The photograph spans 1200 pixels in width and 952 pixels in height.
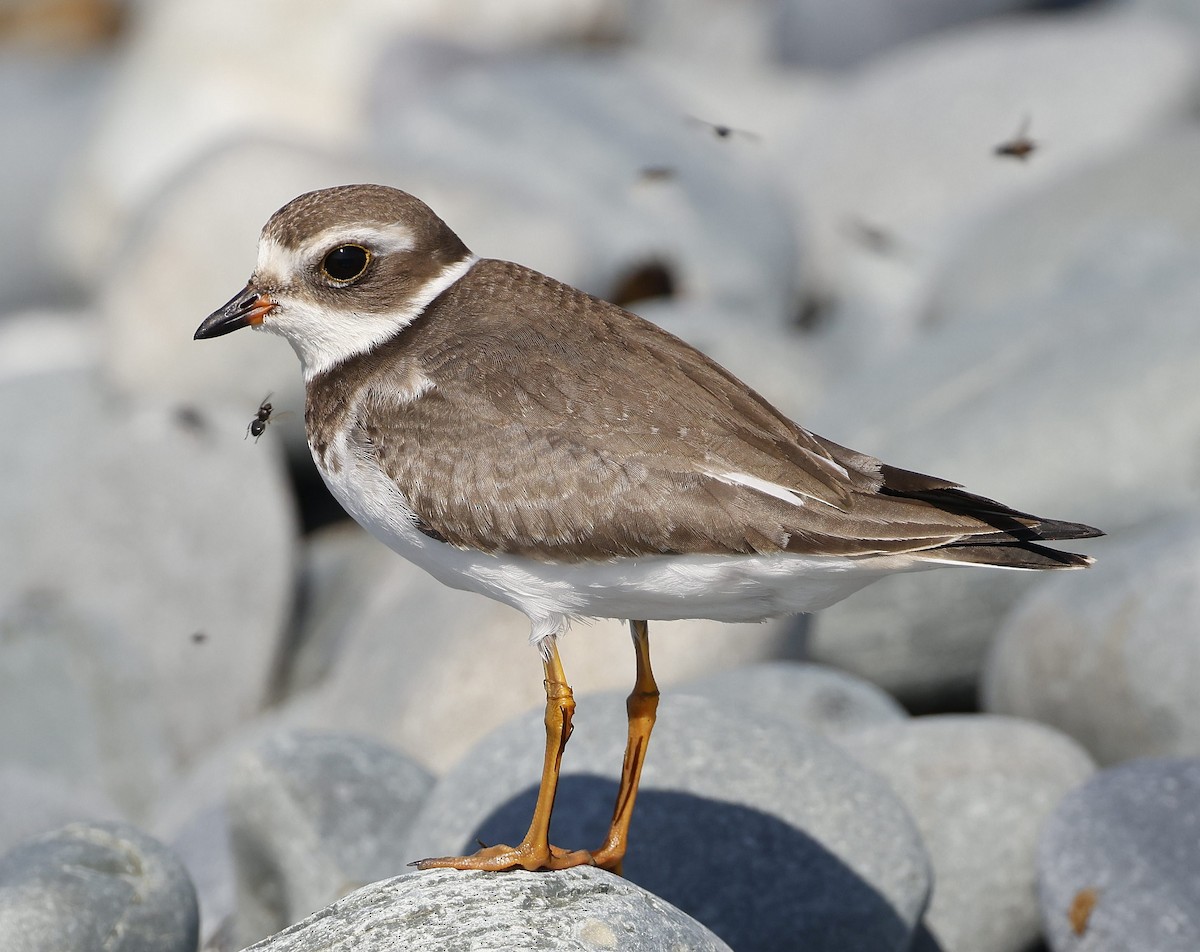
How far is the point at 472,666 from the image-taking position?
855 centimetres

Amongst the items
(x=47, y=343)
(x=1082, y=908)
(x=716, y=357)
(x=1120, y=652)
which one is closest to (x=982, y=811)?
(x=1082, y=908)

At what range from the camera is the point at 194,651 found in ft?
33.7

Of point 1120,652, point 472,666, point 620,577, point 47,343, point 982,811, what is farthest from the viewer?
point 47,343

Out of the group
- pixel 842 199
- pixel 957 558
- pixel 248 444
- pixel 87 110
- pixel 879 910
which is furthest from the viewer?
pixel 87 110

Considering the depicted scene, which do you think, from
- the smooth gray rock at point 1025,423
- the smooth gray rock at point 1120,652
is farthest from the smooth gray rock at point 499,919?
the smooth gray rock at point 1025,423

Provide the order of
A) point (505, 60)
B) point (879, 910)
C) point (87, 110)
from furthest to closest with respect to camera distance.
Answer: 1. point (87, 110)
2. point (505, 60)
3. point (879, 910)

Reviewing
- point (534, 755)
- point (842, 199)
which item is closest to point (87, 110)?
point (842, 199)

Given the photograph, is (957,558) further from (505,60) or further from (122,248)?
(505,60)

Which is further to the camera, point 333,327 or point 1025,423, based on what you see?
point 1025,423

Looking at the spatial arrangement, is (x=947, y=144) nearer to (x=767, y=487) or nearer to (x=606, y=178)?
(x=606, y=178)

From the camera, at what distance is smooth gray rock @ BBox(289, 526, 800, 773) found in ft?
27.9

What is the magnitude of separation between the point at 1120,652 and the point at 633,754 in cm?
317

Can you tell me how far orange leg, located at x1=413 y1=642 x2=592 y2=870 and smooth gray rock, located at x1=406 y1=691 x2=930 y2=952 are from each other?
0.89m

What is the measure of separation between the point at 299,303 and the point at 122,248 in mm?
8314
